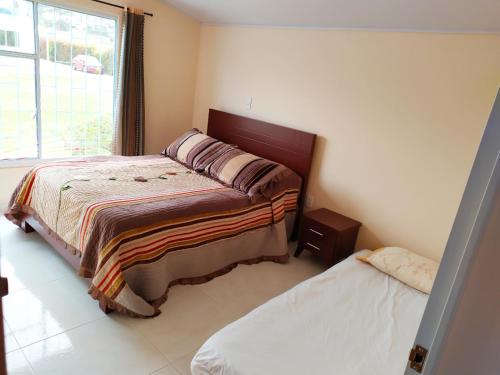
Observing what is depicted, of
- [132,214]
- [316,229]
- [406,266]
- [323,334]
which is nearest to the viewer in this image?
[323,334]

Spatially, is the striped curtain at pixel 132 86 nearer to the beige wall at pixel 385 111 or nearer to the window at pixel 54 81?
the window at pixel 54 81

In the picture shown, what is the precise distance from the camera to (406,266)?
2.45 m

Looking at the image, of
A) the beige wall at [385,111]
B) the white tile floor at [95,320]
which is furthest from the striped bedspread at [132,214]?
the beige wall at [385,111]

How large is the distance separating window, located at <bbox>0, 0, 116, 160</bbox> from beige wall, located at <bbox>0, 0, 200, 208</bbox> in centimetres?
38

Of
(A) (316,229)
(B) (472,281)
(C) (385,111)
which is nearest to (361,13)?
(C) (385,111)

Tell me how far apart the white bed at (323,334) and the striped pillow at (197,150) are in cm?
166

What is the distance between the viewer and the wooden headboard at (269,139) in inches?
131

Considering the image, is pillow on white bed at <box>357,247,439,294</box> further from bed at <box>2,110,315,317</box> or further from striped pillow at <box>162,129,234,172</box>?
striped pillow at <box>162,129,234,172</box>

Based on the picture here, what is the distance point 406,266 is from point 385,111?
1179 mm

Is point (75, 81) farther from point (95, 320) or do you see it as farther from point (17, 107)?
point (95, 320)

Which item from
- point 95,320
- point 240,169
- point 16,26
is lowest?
point 95,320

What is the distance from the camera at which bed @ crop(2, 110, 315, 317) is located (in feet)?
7.32

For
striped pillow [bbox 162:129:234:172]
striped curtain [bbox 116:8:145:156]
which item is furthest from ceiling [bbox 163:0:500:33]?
striped pillow [bbox 162:129:234:172]

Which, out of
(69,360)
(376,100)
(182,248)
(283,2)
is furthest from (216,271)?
Result: (283,2)
